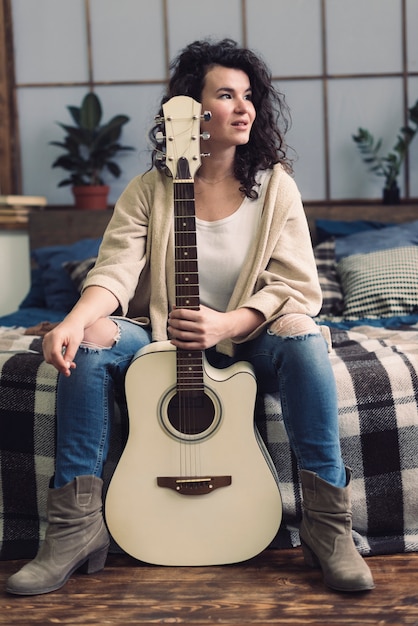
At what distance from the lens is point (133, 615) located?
4.76ft

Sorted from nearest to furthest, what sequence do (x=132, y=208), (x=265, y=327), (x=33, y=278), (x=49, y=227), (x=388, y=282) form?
(x=265, y=327) < (x=132, y=208) < (x=388, y=282) < (x=33, y=278) < (x=49, y=227)

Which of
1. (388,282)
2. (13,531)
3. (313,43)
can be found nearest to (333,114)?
(313,43)

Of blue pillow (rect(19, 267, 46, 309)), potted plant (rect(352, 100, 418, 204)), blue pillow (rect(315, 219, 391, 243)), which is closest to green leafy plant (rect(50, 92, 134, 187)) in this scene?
blue pillow (rect(19, 267, 46, 309))

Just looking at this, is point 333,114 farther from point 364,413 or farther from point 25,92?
point 364,413

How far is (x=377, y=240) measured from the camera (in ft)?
9.94

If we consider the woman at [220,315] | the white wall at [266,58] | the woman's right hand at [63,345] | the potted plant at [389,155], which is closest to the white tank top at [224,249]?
the woman at [220,315]

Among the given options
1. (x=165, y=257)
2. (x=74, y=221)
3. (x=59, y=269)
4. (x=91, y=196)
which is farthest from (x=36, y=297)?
(x=165, y=257)

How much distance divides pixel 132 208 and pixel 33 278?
1.49 metres

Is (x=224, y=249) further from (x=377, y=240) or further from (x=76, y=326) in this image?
(x=377, y=240)

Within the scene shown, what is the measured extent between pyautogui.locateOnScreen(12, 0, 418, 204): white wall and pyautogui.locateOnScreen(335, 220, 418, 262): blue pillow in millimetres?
529

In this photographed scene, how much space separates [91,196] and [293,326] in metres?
2.04

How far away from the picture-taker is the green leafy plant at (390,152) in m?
3.40

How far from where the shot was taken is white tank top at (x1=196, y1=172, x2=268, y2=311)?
1833 millimetres

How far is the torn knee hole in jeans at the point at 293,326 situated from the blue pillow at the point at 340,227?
62.6 inches
